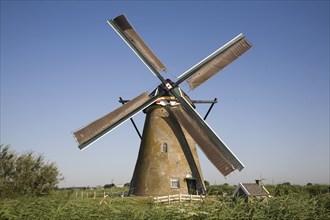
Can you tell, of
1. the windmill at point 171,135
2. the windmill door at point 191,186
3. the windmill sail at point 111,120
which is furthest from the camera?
the windmill door at point 191,186

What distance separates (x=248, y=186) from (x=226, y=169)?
4.63 m

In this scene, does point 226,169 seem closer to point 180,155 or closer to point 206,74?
point 180,155

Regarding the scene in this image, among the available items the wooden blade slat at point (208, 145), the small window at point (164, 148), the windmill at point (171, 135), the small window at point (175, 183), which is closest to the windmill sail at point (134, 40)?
the windmill at point (171, 135)

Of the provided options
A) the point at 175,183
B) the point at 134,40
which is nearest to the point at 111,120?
the point at 175,183

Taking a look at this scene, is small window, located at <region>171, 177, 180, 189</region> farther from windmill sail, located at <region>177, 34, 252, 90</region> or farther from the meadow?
the meadow

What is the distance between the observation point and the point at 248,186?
21.9 meters

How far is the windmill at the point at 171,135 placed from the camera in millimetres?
18797

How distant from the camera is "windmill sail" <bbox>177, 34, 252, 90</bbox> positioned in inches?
818

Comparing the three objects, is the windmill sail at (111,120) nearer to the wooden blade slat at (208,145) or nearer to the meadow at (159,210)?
the wooden blade slat at (208,145)

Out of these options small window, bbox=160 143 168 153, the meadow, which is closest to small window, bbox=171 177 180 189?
small window, bbox=160 143 168 153

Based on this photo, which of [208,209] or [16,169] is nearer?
[208,209]

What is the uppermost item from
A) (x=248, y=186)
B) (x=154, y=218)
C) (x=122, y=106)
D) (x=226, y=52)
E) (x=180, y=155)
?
(x=226, y=52)

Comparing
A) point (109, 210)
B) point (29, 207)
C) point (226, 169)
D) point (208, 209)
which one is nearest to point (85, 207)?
point (109, 210)

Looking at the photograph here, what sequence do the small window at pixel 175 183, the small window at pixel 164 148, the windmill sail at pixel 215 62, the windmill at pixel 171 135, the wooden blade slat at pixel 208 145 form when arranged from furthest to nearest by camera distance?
the windmill sail at pixel 215 62, the small window at pixel 164 148, the small window at pixel 175 183, the windmill at pixel 171 135, the wooden blade slat at pixel 208 145
